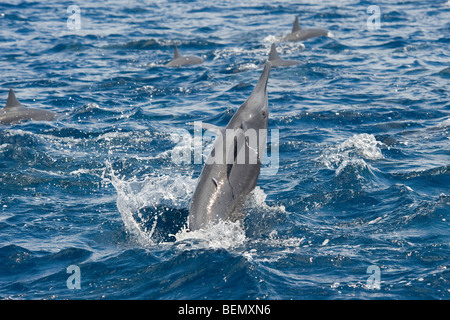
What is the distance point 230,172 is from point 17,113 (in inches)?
415

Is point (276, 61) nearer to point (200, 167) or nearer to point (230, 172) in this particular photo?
point (200, 167)

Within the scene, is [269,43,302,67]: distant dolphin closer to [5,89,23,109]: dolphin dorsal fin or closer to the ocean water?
the ocean water

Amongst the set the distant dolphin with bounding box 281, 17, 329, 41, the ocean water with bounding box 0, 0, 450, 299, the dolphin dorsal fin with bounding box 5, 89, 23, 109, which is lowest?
the ocean water with bounding box 0, 0, 450, 299

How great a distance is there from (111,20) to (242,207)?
88.7 feet

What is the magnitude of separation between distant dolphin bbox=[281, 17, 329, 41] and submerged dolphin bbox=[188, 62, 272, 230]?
18930 mm

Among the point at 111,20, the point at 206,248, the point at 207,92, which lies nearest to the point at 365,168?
the point at 206,248

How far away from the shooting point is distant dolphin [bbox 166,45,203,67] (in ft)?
84.5

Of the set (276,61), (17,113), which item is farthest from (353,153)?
(17,113)

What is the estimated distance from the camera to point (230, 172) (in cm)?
1116

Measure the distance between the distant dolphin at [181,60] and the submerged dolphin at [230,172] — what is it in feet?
47.7

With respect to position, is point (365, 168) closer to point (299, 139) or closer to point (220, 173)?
point (299, 139)

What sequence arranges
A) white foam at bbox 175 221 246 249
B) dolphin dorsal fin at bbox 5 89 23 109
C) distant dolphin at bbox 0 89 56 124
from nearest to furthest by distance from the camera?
white foam at bbox 175 221 246 249 < distant dolphin at bbox 0 89 56 124 < dolphin dorsal fin at bbox 5 89 23 109

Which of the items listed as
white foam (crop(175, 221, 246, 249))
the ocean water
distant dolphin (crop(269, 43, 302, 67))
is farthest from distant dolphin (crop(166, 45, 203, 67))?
white foam (crop(175, 221, 246, 249))

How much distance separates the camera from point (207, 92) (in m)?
22.1
